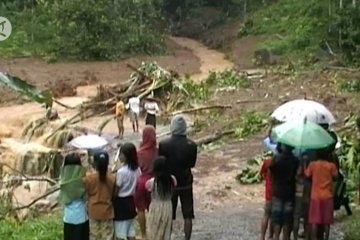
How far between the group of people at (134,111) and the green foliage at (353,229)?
918 centimetres

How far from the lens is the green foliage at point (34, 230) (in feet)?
32.9

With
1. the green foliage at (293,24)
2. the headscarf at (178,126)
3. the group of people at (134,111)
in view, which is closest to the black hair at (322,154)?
the headscarf at (178,126)

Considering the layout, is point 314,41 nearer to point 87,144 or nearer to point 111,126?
point 111,126

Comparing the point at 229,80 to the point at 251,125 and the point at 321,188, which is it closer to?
the point at 251,125

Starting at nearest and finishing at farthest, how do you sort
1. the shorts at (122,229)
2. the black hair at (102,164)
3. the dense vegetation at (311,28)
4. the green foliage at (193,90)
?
the black hair at (102,164)
the shorts at (122,229)
the green foliage at (193,90)
the dense vegetation at (311,28)

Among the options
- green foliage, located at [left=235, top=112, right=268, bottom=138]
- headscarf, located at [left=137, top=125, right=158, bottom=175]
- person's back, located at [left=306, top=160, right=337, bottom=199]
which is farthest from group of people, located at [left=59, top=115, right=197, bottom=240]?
green foliage, located at [left=235, top=112, right=268, bottom=138]

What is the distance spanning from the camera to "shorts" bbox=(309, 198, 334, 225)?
8.64 meters

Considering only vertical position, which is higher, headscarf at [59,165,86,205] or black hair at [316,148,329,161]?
black hair at [316,148,329,161]

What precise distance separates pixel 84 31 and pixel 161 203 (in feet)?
99.6

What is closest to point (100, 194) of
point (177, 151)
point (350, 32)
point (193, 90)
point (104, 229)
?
point (104, 229)

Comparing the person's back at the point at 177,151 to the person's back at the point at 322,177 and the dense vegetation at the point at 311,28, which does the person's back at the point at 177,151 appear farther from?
the dense vegetation at the point at 311,28

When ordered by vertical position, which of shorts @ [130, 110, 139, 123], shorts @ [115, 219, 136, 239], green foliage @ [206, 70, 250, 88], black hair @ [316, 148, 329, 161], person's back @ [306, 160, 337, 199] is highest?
black hair @ [316, 148, 329, 161]

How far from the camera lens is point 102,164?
27.4 feet

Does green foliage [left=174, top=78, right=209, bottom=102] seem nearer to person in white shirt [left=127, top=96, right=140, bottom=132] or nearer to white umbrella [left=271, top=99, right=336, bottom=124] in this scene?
person in white shirt [left=127, top=96, right=140, bottom=132]
